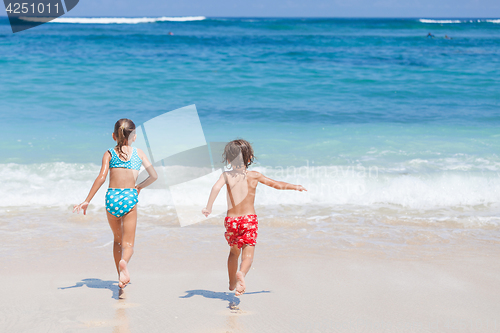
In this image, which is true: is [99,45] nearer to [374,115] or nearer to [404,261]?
[374,115]

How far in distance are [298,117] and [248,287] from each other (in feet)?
29.7

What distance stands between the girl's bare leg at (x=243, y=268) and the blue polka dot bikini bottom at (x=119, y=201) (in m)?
0.93

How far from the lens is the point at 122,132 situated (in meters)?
3.42

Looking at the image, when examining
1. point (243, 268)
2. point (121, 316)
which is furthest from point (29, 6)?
point (243, 268)

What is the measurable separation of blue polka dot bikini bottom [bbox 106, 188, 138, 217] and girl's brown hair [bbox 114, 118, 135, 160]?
26 centimetres

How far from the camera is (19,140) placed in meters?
9.58

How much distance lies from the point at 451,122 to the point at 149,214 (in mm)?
9125

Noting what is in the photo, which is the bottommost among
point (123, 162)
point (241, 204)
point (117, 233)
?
point (117, 233)

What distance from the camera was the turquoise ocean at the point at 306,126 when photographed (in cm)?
589

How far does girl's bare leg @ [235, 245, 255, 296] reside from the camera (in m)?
3.11

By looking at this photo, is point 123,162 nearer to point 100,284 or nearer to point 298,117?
point 100,284

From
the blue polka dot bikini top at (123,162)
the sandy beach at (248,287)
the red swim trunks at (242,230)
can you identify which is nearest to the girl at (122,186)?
the blue polka dot bikini top at (123,162)

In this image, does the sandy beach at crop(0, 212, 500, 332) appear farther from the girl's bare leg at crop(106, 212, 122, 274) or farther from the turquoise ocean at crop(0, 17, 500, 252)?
the turquoise ocean at crop(0, 17, 500, 252)

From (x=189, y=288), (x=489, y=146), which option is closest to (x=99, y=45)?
Result: (x=489, y=146)
